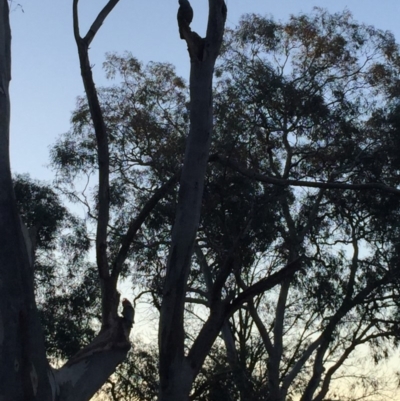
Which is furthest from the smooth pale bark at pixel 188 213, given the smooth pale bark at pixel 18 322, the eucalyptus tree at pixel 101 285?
the smooth pale bark at pixel 18 322

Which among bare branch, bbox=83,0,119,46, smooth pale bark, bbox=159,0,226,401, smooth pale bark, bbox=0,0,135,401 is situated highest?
bare branch, bbox=83,0,119,46

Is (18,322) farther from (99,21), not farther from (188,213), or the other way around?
(99,21)

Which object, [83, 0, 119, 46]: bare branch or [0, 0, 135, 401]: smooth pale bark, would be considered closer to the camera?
[0, 0, 135, 401]: smooth pale bark

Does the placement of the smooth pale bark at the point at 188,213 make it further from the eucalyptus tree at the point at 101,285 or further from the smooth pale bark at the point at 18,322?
the smooth pale bark at the point at 18,322

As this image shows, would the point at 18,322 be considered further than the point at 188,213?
No

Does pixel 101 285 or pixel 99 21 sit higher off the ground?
pixel 99 21

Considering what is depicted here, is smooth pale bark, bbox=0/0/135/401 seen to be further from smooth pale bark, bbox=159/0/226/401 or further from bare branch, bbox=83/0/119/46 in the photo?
bare branch, bbox=83/0/119/46

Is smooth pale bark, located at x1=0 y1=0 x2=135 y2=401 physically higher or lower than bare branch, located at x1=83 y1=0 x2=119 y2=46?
lower

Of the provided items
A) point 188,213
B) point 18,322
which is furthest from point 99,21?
point 18,322

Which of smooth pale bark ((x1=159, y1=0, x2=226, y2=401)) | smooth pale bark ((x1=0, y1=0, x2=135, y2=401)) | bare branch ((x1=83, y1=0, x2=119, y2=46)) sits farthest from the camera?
bare branch ((x1=83, y1=0, x2=119, y2=46))

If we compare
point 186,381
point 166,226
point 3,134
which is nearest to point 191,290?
point 166,226

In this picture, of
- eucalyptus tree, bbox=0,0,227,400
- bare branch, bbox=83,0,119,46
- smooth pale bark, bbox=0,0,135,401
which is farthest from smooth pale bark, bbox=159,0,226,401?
smooth pale bark, bbox=0,0,135,401

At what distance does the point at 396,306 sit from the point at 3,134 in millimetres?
11105

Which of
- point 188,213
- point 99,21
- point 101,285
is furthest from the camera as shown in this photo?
point 99,21
